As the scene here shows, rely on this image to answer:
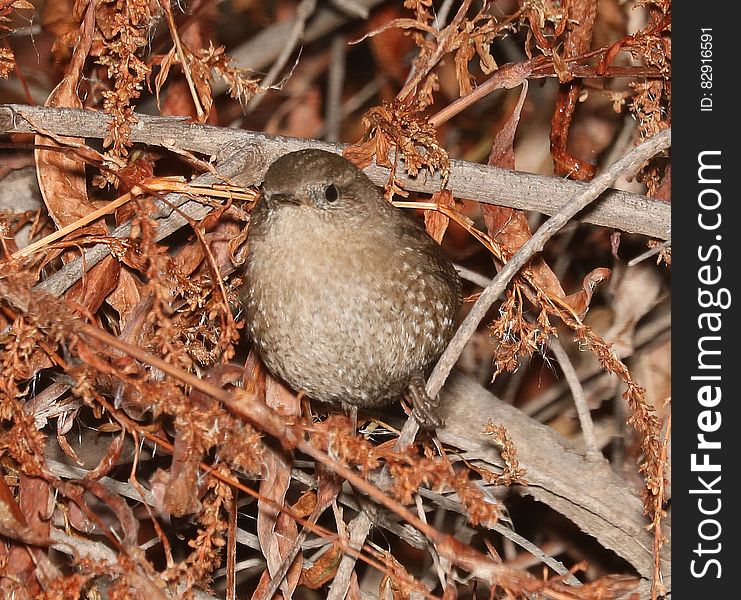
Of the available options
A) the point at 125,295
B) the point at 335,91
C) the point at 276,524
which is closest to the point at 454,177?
the point at 125,295

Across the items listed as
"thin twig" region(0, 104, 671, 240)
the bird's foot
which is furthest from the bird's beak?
the bird's foot

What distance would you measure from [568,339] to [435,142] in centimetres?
153

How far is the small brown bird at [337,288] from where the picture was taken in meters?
2.31

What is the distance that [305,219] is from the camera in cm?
231

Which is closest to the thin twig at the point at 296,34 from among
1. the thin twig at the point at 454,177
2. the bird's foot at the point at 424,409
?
the thin twig at the point at 454,177

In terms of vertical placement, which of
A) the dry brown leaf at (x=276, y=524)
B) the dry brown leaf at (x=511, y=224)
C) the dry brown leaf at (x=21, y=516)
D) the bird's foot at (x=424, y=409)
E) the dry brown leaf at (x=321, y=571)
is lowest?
the dry brown leaf at (x=321, y=571)

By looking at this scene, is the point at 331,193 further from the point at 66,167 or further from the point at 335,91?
the point at 335,91

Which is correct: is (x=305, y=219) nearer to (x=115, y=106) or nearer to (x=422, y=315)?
(x=422, y=315)

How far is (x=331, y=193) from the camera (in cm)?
234

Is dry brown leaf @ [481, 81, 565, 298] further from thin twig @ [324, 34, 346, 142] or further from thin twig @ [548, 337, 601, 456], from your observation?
thin twig @ [324, 34, 346, 142]

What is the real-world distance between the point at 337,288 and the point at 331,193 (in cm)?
23

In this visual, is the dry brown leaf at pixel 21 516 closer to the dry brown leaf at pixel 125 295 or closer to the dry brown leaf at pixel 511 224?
the dry brown leaf at pixel 125 295

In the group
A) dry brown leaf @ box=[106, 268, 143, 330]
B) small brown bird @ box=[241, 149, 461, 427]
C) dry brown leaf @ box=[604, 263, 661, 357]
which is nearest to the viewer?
small brown bird @ box=[241, 149, 461, 427]

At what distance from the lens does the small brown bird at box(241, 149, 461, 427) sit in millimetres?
2309
